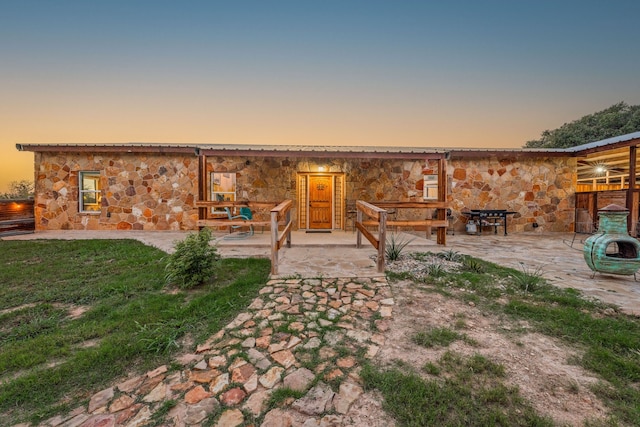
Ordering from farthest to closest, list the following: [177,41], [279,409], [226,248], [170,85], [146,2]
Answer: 1. [170,85]
2. [177,41]
3. [146,2]
4. [226,248]
5. [279,409]

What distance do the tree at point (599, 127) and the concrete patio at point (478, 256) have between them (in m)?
17.9

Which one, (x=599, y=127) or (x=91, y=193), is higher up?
(x=599, y=127)

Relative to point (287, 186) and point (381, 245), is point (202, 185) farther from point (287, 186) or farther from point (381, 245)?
point (381, 245)

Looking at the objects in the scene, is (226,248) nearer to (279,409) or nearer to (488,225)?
(279,409)

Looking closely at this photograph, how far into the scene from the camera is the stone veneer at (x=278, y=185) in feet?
26.8

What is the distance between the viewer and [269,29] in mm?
9469

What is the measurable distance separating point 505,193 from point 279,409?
9.63 metres

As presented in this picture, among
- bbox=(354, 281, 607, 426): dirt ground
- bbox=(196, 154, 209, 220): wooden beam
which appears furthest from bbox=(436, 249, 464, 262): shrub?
bbox=(196, 154, 209, 220): wooden beam

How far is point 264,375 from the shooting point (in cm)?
182

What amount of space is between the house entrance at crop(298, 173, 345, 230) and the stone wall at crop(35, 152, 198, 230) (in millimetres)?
3583

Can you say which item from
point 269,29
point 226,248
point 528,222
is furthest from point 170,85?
point 528,222

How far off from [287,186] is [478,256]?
5.69m

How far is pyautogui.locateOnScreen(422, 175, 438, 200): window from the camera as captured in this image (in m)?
8.55

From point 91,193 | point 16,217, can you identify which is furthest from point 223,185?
point 16,217
